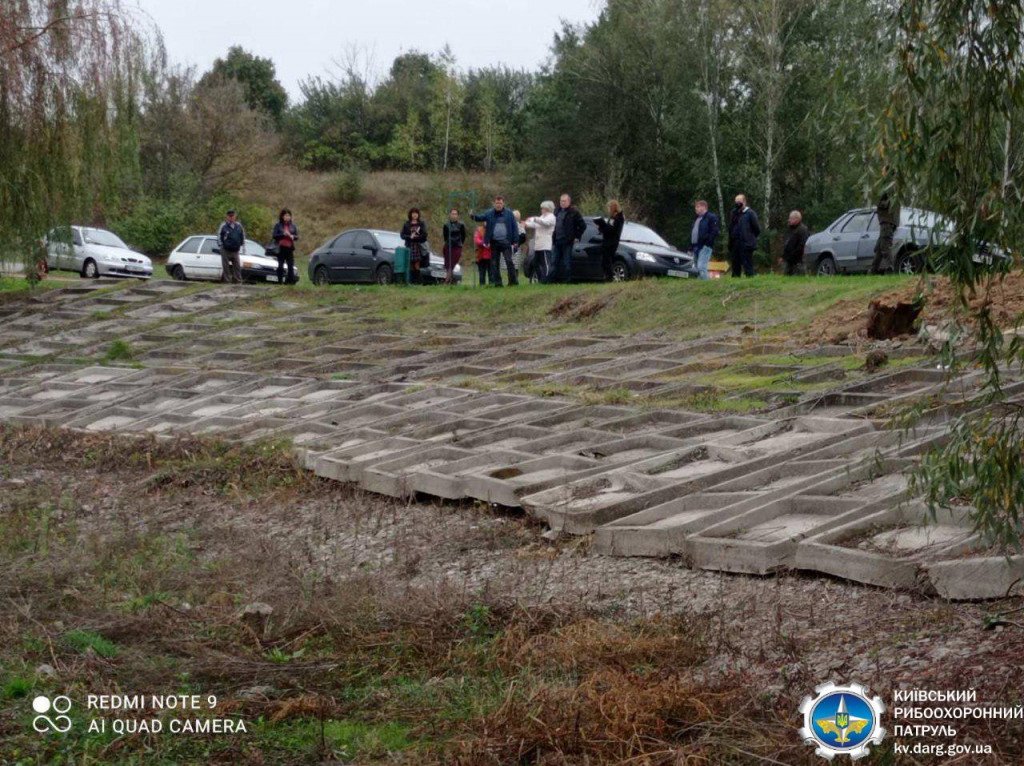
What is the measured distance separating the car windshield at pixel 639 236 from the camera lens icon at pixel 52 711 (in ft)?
59.1

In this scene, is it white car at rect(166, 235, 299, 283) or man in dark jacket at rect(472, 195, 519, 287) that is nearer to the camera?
man in dark jacket at rect(472, 195, 519, 287)

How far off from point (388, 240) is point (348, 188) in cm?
2683

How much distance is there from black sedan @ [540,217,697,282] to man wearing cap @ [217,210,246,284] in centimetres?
726

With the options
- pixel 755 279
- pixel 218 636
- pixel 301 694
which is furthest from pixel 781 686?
pixel 755 279

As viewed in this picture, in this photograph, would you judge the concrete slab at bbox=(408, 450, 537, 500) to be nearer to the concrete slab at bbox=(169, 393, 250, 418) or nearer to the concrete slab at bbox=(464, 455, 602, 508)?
the concrete slab at bbox=(464, 455, 602, 508)

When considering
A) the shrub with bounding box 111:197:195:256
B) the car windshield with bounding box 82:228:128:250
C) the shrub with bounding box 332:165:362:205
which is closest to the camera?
the car windshield with bounding box 82:228:128:250

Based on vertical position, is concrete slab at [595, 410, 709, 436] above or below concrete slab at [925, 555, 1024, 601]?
above

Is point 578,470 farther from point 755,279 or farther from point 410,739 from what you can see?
point 755,279

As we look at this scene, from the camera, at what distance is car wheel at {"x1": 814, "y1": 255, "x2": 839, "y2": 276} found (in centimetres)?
2231

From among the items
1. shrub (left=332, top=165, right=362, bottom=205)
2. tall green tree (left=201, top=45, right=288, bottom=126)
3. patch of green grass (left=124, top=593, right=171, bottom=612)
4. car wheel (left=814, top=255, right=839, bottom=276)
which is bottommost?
patch of green grass (left=124, top=593, right=171, bottom=612)

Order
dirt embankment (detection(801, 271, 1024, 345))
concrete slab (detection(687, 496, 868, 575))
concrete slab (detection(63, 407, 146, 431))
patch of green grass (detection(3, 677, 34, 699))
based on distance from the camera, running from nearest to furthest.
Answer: patch of green grass (detection(3, 677, 34, 699))
concrete slab (detection(687, 496, 868, 575))
dirt embankment (detection(801, 271, 1024, 345))
concrete slab (detection(63, 407, 146, 431))

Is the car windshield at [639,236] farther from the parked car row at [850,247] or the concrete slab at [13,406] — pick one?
the concrete slab at [13,406]

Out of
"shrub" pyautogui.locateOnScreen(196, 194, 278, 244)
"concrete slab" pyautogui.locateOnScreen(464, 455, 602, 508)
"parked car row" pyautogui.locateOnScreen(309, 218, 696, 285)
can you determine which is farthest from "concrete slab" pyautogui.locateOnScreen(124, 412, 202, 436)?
"shrub" pyautogui.locateOnScreen(196, 194, 278, 244)

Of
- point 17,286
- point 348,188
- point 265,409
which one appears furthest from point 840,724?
point 348,188
